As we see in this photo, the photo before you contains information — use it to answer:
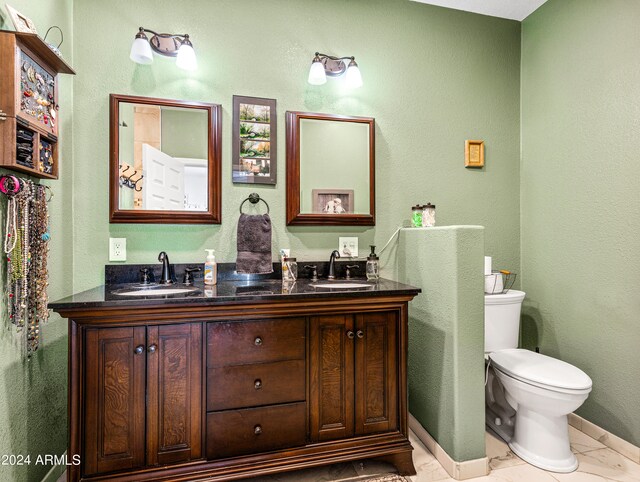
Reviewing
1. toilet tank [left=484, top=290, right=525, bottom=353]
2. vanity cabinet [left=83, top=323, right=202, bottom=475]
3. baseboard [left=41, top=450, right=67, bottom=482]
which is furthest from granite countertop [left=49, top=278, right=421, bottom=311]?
baseboard [left=41, top=450, right=67, bottom=482]

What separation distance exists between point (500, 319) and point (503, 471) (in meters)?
0.78

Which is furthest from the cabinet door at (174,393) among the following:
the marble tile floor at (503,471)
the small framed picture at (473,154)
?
the small framed picture at (473,154)

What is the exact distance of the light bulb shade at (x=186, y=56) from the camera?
1.84 meters

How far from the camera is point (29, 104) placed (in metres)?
1.31

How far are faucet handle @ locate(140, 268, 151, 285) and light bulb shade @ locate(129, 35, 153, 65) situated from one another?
111cm

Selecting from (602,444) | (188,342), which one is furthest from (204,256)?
(602,444)

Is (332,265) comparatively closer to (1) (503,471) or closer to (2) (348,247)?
(2) (348,247)

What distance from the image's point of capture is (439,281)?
1.79m

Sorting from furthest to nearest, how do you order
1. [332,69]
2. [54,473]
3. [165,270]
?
[332,69] → [165,270] → [54,473]

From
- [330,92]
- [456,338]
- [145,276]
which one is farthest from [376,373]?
[330,92]

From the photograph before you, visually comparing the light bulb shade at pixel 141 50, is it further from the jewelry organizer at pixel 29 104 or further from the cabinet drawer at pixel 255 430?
the cabinet drawer at pixel 255 430

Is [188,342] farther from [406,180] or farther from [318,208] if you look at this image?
[406,180]

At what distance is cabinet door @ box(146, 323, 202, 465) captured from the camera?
1415 mm

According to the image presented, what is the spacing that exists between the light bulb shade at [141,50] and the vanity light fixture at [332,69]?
882 millimetres
